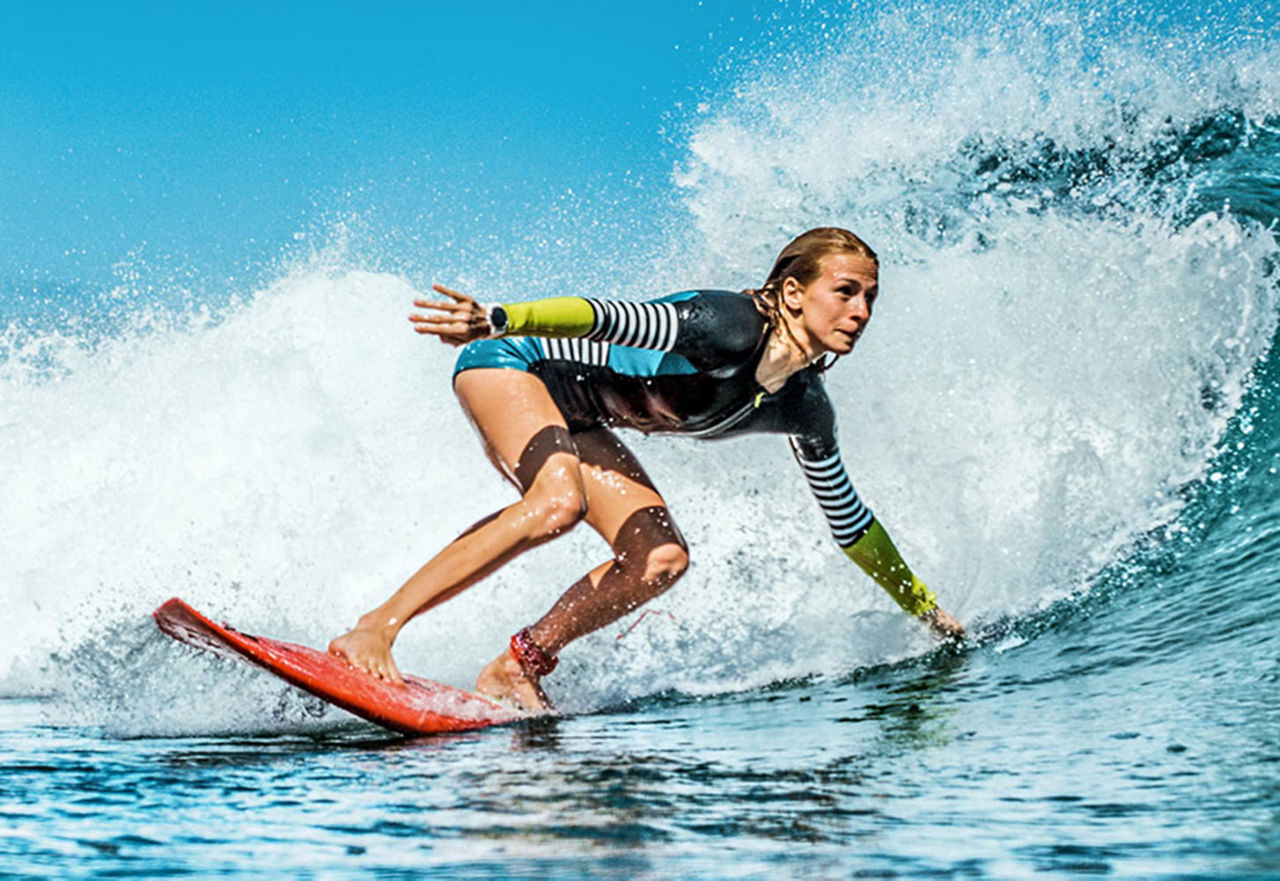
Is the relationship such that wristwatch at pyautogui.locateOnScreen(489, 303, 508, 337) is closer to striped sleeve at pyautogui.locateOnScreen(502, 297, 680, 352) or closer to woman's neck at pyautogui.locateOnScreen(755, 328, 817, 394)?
striped sleeve at pyautogui.locateOnScreen(502, 297, 680, 352)

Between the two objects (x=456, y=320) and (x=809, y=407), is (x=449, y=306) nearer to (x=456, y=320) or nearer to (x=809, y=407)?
(x=456, y=320)

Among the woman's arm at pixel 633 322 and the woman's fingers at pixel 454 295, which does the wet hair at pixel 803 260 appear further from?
the woman's fingers at pixel 454 295

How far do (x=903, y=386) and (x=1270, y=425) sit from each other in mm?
1848

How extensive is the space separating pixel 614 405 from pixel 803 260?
746 millimetres

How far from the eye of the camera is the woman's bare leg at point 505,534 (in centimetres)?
330

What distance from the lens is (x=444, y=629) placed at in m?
5.27

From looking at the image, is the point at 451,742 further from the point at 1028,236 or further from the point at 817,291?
the point at 1028,236

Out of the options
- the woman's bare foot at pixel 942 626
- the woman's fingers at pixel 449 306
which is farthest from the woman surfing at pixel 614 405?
the woman's bare foot at pixel 942 626

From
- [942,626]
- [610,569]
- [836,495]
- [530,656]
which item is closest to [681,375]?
[610,569]

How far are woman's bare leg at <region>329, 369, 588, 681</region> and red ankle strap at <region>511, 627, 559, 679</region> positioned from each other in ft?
1.61

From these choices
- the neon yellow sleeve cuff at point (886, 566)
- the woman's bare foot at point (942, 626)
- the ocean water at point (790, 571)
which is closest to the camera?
the ocean water at point (790, 571)

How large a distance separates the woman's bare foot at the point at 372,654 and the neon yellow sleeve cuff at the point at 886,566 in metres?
1.70

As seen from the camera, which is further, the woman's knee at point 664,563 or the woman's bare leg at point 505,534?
the woman's knee at point 664,563

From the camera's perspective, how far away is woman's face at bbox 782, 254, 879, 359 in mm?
3406
